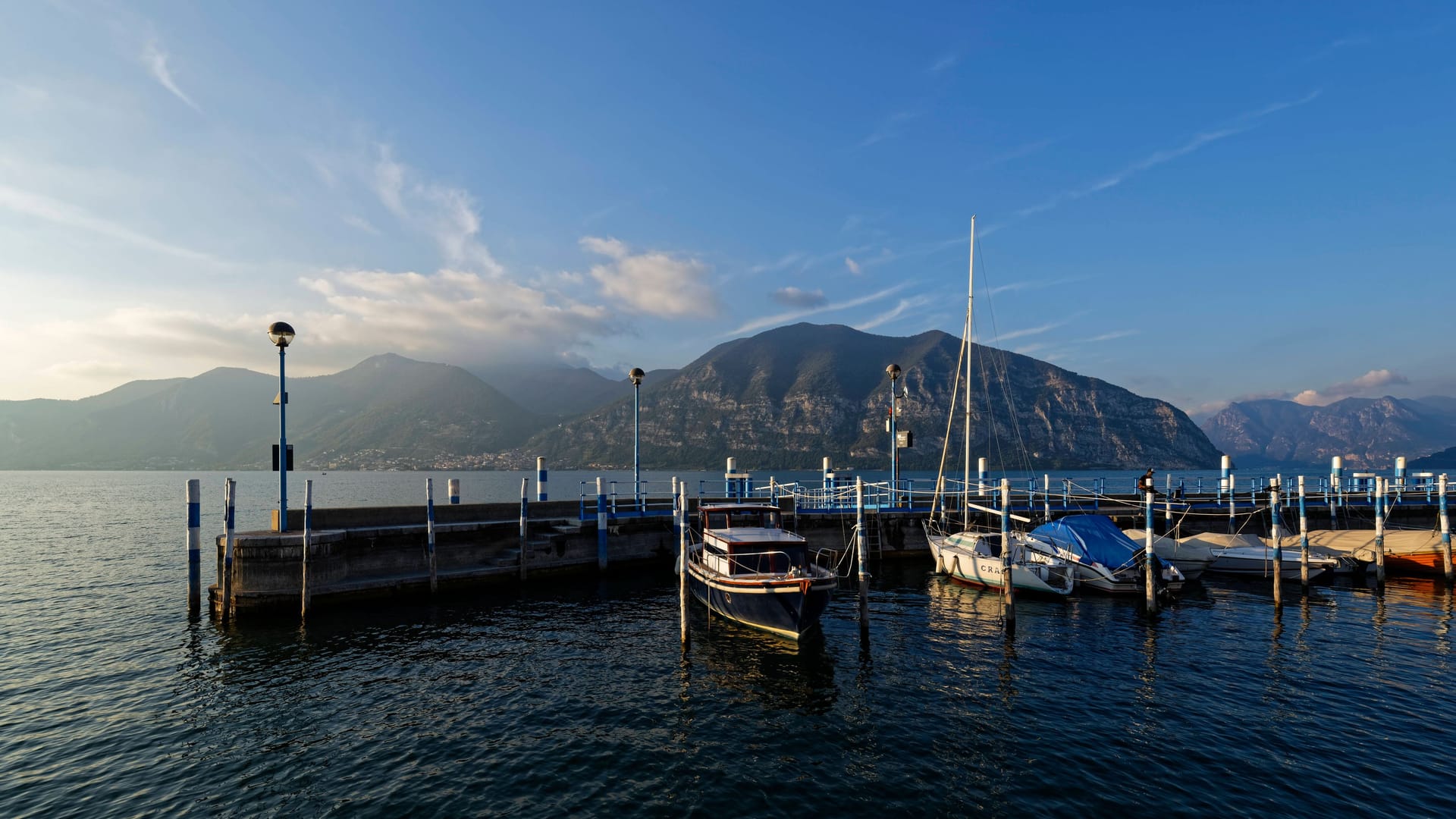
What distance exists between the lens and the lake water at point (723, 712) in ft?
38.1

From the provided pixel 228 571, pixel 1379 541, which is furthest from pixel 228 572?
pixel 1379 541

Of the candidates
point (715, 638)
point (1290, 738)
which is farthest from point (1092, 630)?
point (715, 638)

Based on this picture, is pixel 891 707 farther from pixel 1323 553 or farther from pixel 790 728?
pixel 1323 553

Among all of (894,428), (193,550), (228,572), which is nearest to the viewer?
(228,572)

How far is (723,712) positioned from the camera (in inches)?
605

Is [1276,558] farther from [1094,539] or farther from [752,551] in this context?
[752,551]

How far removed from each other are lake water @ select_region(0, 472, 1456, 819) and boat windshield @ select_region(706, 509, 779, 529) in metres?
3.72

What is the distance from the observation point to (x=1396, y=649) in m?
20.0

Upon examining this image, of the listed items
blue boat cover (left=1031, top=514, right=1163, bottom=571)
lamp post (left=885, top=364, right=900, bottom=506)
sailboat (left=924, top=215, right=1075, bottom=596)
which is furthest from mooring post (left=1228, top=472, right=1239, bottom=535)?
lamp post (left=885, top=364, right=900, bottom=506)

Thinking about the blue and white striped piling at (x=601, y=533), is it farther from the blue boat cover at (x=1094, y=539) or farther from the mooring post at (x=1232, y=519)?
the mooring post at (x=1232, y=519)

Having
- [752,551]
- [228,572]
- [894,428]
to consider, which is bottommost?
[228,572]

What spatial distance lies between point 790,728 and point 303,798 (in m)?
10.1

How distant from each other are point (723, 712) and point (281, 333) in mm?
21921

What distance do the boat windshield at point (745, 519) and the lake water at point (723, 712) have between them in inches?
146
